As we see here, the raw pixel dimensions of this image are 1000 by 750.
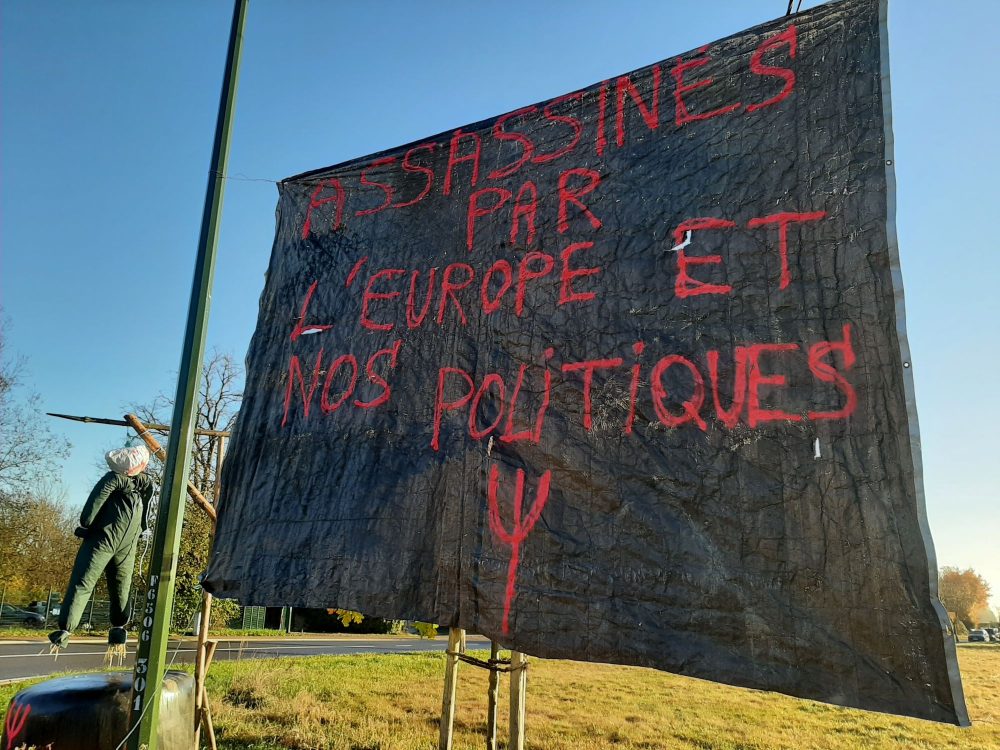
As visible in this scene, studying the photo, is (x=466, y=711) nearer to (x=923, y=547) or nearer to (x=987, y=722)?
(x=987, y=722)

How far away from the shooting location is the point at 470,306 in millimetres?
3764

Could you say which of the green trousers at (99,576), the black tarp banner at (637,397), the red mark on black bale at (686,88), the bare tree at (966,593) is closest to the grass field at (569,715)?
the green trousers at (99,576)

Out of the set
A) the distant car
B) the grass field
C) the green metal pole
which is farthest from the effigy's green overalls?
the distant car

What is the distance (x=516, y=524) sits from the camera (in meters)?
3.24

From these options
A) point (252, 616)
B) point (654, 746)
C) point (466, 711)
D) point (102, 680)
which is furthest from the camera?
point (252, 616)

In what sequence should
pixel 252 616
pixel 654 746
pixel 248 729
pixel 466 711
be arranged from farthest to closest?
pixel 252 616 → pixel 466 711 → pixel 248 729 → pixel 654 746

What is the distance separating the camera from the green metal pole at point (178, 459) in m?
3.19

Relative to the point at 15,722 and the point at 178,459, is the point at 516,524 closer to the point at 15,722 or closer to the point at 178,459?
the point at 178,459

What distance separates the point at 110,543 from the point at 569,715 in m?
6.04

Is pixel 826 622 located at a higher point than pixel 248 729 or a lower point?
higher

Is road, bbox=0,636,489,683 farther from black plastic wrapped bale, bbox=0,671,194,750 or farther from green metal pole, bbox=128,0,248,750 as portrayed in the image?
green metal pole, bbox=128,0,248,750

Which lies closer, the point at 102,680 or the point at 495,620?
the point at 495,620

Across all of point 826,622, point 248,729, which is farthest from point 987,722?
point 248,729

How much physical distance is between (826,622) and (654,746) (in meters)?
5.30
